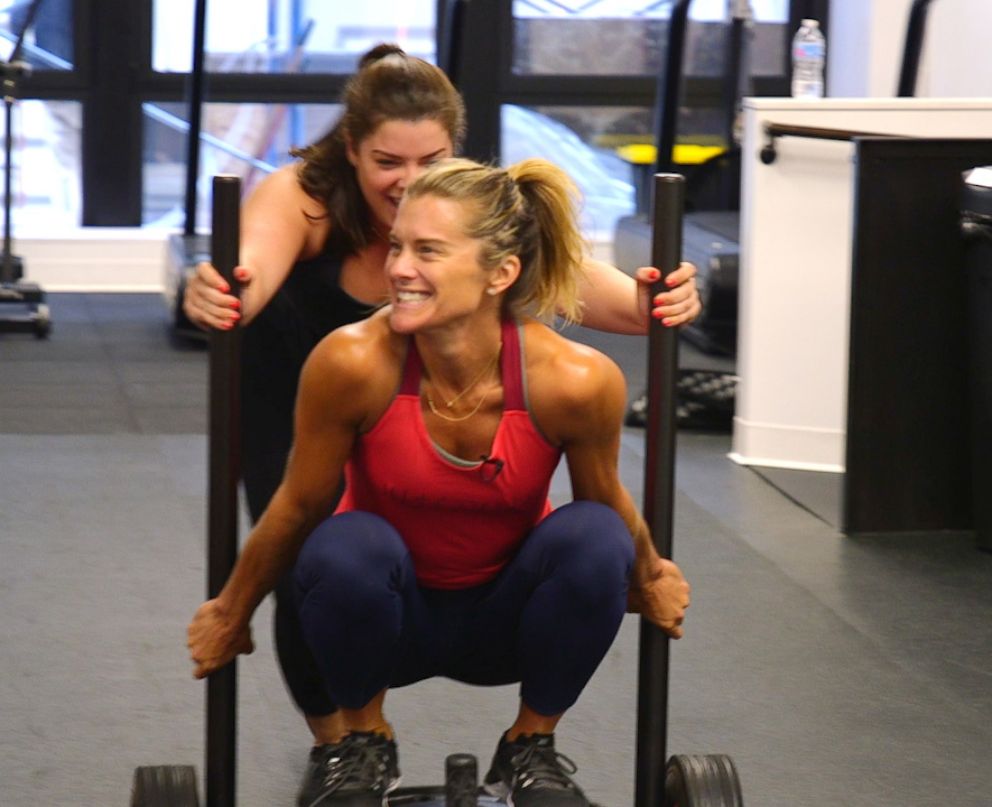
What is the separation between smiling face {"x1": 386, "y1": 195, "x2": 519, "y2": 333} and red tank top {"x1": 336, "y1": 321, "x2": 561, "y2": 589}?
0.07 metres

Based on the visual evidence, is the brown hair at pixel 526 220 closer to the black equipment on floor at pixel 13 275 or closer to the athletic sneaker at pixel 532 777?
the athletic sneaker at pixel 532 777

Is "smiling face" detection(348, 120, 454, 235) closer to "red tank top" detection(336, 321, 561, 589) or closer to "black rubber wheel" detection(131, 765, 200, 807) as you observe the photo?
"red tank top" detection(336, 321, 561, 589)

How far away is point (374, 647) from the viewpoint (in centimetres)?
180

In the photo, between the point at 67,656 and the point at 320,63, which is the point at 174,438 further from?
the point at 320,63

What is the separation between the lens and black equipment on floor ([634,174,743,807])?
1802 mm

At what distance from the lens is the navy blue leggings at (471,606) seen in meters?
1.76

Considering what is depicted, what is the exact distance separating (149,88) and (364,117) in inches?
233

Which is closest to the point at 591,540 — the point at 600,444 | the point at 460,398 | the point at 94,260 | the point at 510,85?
the point at 600,444

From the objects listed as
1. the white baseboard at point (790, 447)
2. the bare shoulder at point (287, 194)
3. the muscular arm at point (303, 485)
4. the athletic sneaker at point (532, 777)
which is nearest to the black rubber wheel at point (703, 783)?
the athletic sneaker at point (532, 777)

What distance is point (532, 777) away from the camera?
1848 millimetres

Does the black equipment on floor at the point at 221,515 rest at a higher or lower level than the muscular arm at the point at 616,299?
lower

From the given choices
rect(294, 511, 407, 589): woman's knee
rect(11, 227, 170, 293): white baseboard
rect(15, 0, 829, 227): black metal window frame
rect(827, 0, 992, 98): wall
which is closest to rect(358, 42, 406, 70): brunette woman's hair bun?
rect(294, 511, 407, 589): woman's knee

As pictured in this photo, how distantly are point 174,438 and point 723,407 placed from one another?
1.54m

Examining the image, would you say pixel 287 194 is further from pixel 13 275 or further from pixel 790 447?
pixel 13 275
